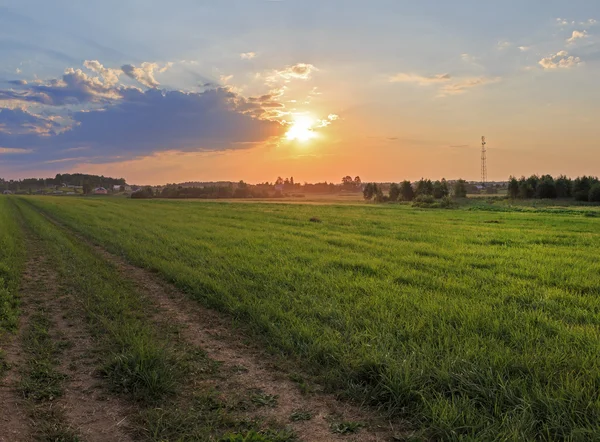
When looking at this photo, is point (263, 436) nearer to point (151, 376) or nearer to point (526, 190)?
point (151, 376)

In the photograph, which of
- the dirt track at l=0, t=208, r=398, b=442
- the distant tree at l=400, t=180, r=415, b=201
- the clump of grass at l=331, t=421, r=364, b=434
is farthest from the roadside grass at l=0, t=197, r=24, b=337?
the distant tree at l=400, t=180, r=415, b=201

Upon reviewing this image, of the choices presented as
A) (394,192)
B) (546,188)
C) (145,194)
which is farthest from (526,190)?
(145,194)

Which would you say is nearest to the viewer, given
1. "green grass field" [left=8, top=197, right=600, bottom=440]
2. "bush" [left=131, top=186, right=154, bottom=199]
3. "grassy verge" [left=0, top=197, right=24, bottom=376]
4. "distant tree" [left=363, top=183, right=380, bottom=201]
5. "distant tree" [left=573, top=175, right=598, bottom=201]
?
"green grass field" [left=8, top=197, right=600, bottom=440]

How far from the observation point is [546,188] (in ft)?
299

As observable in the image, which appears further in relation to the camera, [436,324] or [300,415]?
[436,324]

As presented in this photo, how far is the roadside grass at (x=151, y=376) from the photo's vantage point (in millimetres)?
3586

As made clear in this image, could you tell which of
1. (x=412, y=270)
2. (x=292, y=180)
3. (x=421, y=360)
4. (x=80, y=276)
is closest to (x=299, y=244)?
(x=412, y=270)

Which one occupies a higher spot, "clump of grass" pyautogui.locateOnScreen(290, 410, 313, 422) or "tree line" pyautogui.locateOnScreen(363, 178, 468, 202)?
"tree line" pyautogui.locateOnScreen(363, 178, 468, 202)

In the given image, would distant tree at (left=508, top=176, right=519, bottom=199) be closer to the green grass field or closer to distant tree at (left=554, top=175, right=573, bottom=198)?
distant tree at (left=554, top=175, right=573, bottom=198)

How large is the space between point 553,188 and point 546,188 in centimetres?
144

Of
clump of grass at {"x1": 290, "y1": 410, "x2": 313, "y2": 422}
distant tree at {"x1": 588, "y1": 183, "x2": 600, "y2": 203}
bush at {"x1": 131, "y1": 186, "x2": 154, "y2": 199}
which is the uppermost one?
bush at {"x1": 131, "y1": 186, "x2": 154, "y2": 199}

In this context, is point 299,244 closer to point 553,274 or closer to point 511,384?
point 553,274

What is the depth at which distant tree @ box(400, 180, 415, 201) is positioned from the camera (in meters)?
106

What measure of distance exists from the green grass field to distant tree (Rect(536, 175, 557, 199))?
303 ft
